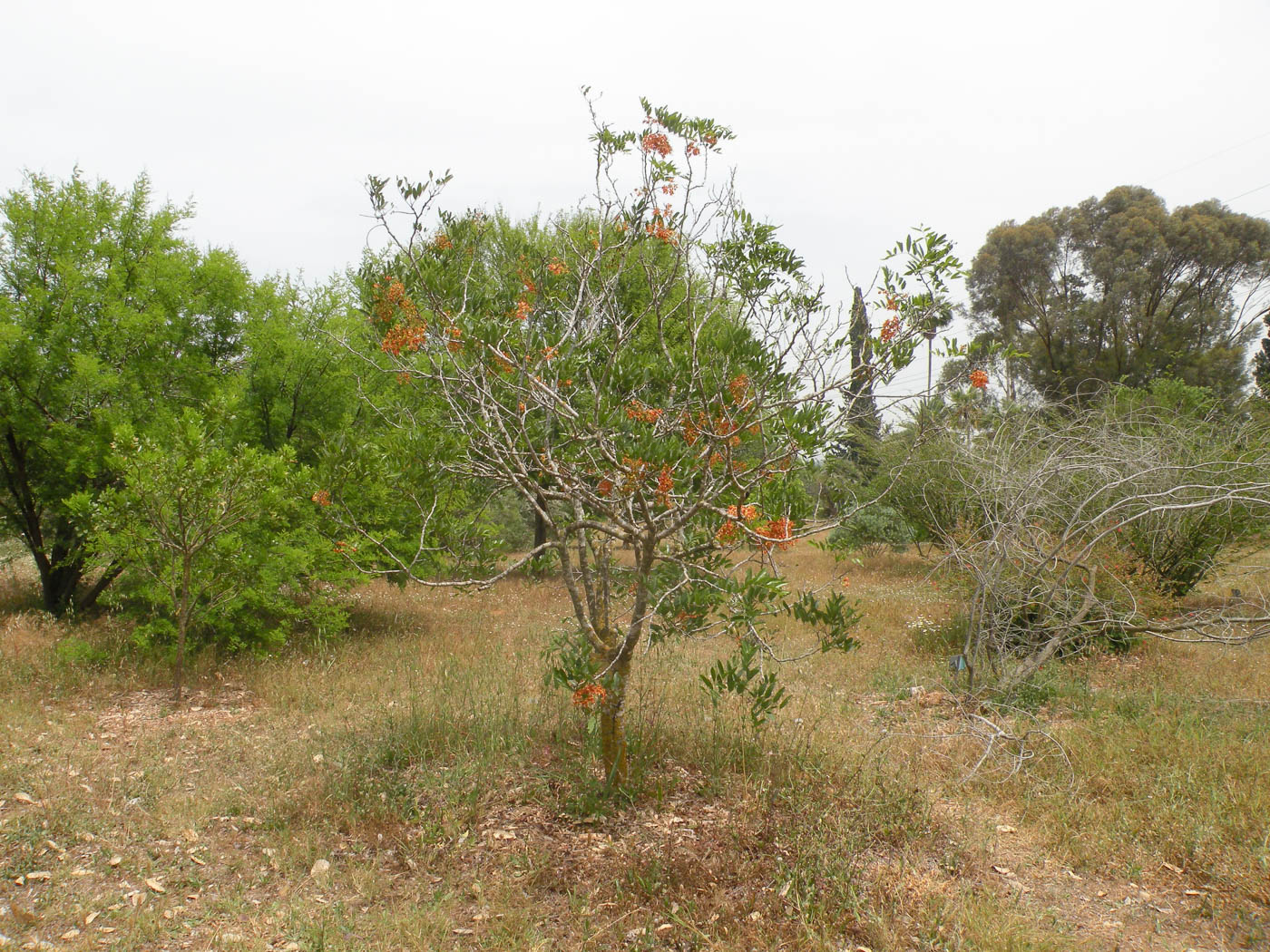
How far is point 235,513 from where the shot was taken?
298 inches

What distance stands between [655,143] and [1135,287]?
93.8 ft

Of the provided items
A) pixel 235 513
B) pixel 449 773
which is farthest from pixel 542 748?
pixel 235 513

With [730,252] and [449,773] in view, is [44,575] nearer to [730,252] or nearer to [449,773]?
[449,773]

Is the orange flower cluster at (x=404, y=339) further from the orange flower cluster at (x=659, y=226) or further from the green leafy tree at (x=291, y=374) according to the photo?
the green leafy tree at (x=291, y=374)

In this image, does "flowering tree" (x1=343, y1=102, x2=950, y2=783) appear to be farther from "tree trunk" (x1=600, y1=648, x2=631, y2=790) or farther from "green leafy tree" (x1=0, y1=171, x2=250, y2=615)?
"green leafy tree" (x1=0, y1=171, x2=250, y2=615)

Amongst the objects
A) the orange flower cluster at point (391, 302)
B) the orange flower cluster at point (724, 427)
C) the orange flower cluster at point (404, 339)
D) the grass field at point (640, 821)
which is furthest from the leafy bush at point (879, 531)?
the orange flower cluster at point (404, 339)

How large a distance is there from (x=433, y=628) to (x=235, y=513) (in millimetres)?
4090

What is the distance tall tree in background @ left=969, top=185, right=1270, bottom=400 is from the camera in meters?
26.2

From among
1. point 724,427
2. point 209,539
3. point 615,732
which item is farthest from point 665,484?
point 209,539

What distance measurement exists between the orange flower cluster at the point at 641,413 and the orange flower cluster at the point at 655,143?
1.77 metres

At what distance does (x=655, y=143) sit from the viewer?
16.1 feet

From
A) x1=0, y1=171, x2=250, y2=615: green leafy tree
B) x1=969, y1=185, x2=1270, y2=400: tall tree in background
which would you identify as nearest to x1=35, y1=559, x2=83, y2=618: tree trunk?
x1=0, y1=171, x2=250, y2=615: green leafy tree

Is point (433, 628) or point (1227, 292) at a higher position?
point (1227, 292)

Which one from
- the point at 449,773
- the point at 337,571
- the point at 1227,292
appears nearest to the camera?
the point at 449,773
